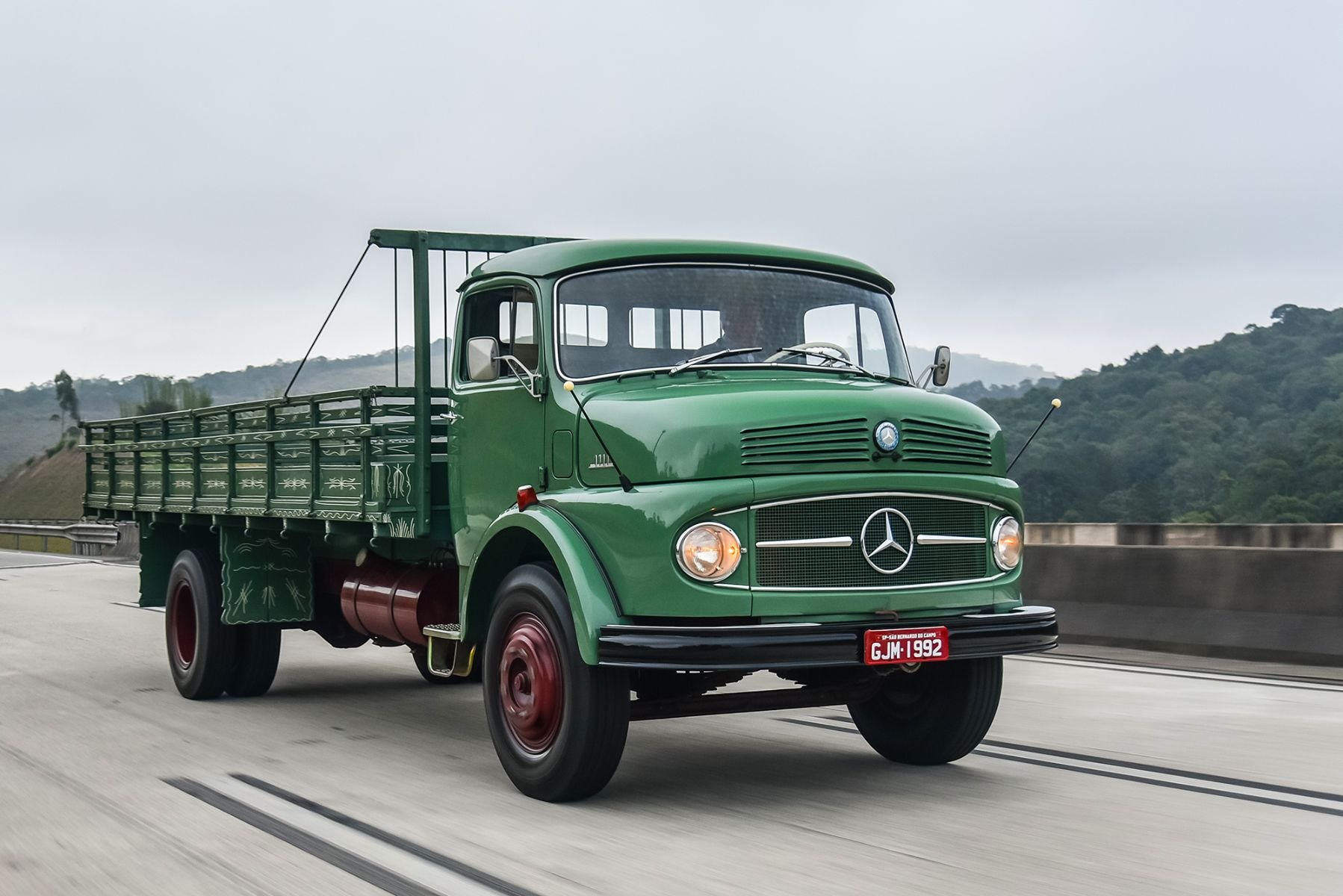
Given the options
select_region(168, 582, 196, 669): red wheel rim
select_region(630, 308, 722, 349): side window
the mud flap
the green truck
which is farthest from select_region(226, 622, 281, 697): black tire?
select_region(630, 308, 722, 349): side window

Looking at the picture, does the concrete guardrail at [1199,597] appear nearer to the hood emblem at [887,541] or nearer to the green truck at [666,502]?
the green truck at [666,502]

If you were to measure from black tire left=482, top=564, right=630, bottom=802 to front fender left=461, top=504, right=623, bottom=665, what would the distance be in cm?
14

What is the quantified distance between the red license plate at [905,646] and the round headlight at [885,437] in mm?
739

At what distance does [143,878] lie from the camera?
17.2 ft

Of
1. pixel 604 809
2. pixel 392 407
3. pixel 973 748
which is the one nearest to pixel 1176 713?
pixel 973 748

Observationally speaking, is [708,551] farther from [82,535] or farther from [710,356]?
[82,535]

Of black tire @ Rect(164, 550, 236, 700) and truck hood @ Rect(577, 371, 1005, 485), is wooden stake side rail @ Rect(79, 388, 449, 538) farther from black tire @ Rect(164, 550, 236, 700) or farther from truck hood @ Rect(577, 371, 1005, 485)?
truck hood @ Rect(577, 371, 1005, 485)

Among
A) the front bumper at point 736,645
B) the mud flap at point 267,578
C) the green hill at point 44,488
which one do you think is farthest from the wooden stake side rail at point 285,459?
the green hill at point 44,488

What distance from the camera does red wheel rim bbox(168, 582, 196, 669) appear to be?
10.6 meters

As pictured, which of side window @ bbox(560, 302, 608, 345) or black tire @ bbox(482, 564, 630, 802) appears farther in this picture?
side window @ bbox(560, 302, 608, 345)

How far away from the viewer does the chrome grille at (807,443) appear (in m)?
6.19

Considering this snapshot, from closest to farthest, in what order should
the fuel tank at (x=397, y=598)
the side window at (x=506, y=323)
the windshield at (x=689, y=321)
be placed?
the windshield at (x=689, y=321), the side window at (x=506, y=323), the fuel tank at (x=397, y=598)

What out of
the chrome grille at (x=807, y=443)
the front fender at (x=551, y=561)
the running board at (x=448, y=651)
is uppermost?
the chrome grille at (x=807, y=443)

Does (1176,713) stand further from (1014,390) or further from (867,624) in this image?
(1014,390)
